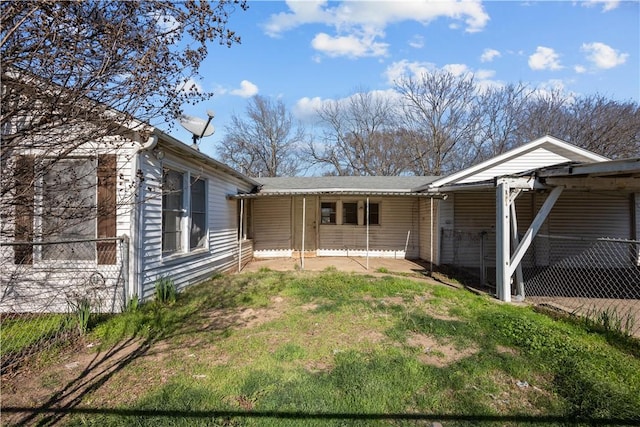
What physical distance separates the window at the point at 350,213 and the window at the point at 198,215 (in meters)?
6.00

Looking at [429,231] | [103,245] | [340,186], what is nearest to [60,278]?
[103,245]

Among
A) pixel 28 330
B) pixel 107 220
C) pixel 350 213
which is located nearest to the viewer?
pixel 28 330

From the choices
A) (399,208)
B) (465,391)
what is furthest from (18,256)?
(399,208)

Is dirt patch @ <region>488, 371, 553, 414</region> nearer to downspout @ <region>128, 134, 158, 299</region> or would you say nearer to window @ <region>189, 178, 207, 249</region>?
downspout @ <region>128, 134, 158, 299</region>

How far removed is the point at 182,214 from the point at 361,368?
5.14 m

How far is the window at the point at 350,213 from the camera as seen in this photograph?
1291cm

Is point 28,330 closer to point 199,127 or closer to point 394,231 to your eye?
point 199,127

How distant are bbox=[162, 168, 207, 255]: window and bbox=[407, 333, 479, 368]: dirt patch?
458cm

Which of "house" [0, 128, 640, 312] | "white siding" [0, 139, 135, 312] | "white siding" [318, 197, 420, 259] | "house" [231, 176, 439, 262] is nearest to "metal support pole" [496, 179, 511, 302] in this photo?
"house" [0, 128, 640, 312]

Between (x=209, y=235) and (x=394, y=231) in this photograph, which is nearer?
(x=209, y=235)

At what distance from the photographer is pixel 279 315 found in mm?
5500

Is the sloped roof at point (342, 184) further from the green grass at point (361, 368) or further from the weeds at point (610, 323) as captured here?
the weeds at point (610, 323)

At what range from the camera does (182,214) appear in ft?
23.4

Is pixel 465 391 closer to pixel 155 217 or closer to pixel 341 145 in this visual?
pixel 155 217
